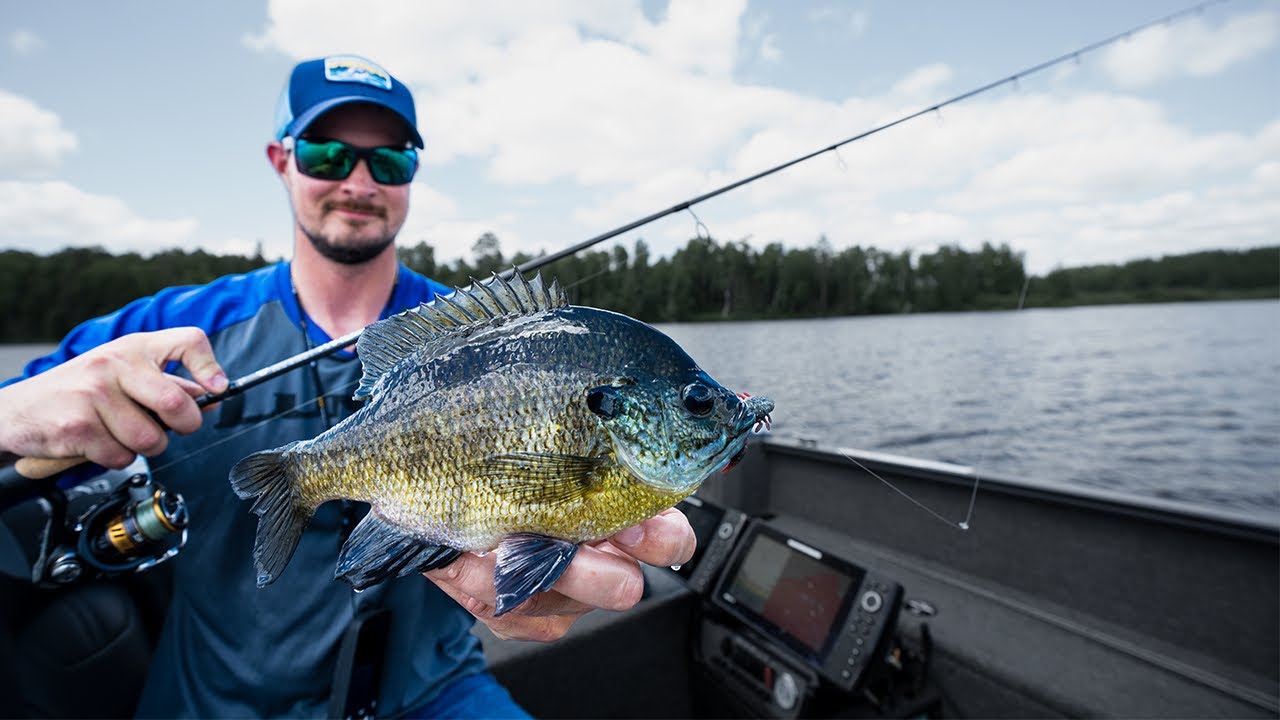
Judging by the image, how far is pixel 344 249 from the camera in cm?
271

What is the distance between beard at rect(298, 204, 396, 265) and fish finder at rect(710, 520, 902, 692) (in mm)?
2792

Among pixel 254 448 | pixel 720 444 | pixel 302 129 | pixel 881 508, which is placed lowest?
pixel 881 508

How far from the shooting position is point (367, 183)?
2453mm

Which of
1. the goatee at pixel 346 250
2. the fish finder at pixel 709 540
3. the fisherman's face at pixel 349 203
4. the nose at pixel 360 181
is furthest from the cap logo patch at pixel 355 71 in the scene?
the fish finder at pixel 709 540

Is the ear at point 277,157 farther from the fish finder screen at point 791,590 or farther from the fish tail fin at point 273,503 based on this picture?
the fish finder screen at point 791,590

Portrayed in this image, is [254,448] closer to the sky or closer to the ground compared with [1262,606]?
closer to the sky

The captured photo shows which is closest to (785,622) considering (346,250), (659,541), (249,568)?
(659,541)

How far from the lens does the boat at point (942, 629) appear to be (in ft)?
10.5

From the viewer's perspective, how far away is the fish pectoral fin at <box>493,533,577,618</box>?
1.20 meters

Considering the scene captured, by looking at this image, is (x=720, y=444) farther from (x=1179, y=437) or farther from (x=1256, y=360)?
(x=1256, y=360)

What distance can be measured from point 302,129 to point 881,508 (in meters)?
5.07

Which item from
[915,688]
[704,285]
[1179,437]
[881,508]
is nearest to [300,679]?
[704,285]

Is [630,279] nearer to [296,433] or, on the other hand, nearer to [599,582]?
[599,582]

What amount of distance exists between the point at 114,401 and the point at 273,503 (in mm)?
689
